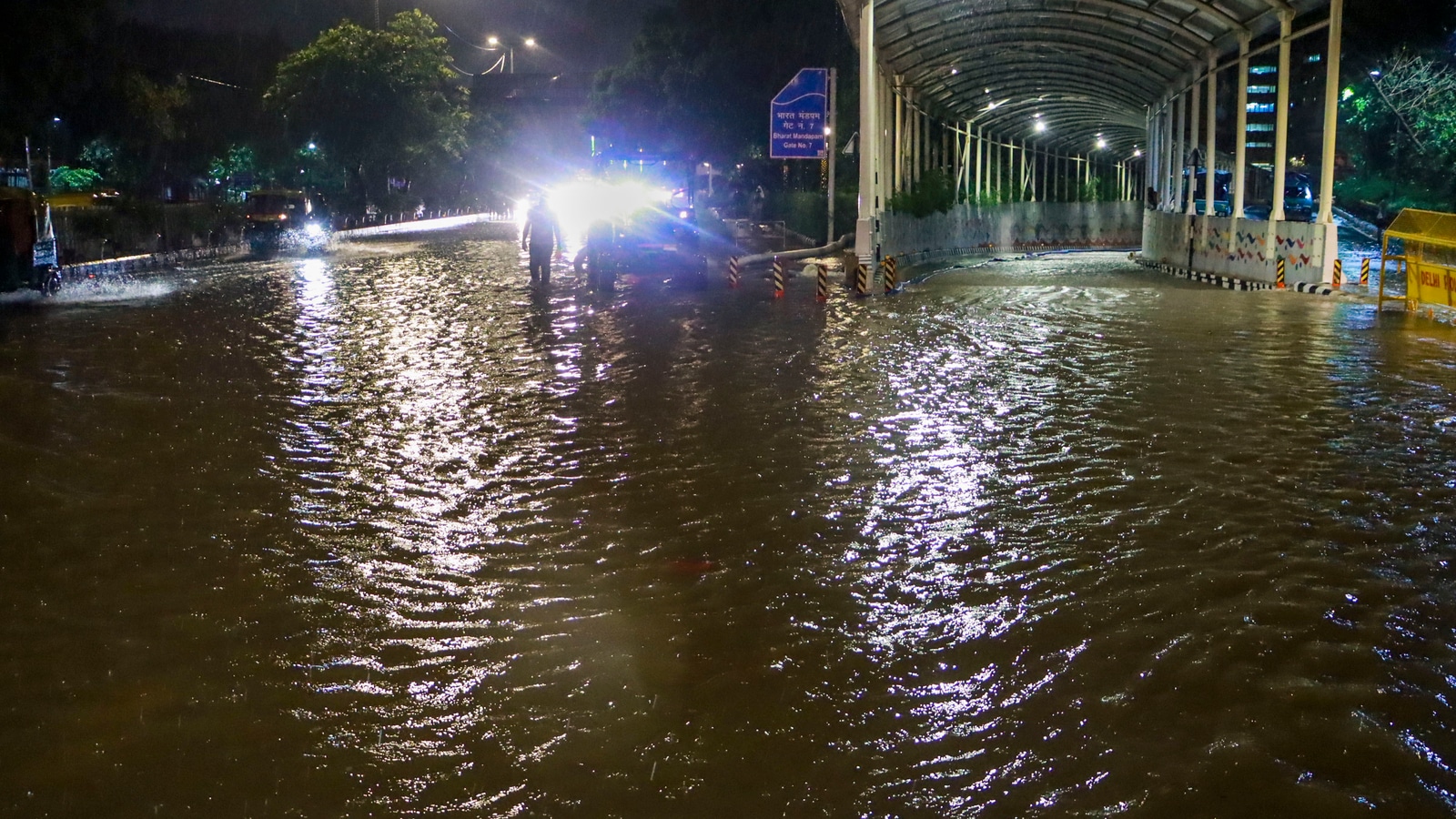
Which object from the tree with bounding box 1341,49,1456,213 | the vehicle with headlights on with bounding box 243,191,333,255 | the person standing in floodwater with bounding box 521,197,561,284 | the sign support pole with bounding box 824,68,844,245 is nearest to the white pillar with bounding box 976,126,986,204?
the sign support pole with bounding box 824,68,844,245

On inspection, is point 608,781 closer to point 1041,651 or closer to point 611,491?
point 1041,651

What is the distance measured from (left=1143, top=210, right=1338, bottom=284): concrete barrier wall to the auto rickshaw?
2227 centimetres

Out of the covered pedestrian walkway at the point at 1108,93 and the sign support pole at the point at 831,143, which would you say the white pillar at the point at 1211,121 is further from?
the sign support pole at the point at 831,143

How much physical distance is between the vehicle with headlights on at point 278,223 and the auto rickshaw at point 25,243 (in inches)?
583

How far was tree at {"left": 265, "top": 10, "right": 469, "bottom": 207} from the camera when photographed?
63844mm

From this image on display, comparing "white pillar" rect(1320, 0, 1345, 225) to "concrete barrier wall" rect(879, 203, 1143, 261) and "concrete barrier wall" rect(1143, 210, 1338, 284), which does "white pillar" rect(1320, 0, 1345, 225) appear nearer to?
"concrete barrier wall" rect(1143, 210, 1338, 284)

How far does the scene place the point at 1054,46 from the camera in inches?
1260

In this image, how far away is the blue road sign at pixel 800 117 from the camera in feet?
112

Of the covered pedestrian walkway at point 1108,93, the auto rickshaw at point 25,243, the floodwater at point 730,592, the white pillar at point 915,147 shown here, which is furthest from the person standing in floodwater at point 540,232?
the white pillar at point 915,147

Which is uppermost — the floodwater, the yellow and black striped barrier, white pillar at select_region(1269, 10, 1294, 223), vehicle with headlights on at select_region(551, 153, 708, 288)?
white pillar at select_region(1269, 10, 1294, 223)

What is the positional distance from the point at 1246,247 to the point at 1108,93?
14.2 m

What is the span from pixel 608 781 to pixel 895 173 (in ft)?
113

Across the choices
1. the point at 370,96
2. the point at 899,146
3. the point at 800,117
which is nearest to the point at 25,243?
the point at 800,117

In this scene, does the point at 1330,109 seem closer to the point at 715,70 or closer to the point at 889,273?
the point at 889,273
